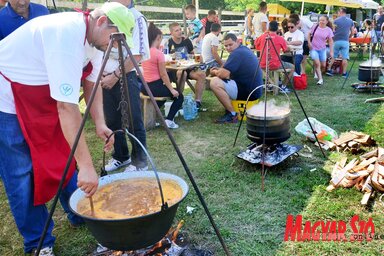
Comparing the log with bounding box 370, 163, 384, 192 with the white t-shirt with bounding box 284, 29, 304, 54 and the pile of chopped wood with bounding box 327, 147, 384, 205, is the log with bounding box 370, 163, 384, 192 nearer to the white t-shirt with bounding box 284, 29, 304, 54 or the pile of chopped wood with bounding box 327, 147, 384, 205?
the pile of chopped wood with bounding box 327, 147, 384, 205

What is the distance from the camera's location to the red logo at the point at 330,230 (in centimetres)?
282

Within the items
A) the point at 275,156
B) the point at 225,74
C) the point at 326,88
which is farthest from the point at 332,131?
the point at 326,88

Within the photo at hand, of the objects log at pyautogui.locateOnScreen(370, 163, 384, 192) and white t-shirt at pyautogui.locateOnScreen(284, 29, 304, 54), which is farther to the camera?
white t-shirt at pyautogui.locateOnScreen(284, 29, 304, 54)

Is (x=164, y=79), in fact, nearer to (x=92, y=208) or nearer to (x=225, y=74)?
(x=225, y=74)

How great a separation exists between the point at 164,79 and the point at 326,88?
4771 mm

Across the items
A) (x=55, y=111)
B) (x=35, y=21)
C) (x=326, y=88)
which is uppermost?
(x=35, y=21)

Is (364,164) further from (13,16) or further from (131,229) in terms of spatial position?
(13,16)

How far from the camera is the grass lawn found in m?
2.79

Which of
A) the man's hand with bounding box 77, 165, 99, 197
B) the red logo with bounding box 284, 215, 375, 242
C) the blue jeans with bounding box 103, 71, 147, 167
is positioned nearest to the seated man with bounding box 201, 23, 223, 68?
the blue jeans with bounding box 103, 71, 147, 167

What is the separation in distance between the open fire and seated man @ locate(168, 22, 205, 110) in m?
4.19

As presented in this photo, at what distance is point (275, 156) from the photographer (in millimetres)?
4078

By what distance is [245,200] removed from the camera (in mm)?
3469

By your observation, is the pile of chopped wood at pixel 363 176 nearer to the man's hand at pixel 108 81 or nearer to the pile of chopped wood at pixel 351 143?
the pile of chopped wood at pixel 351 143

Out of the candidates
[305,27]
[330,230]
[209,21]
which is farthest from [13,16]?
[305,27]
